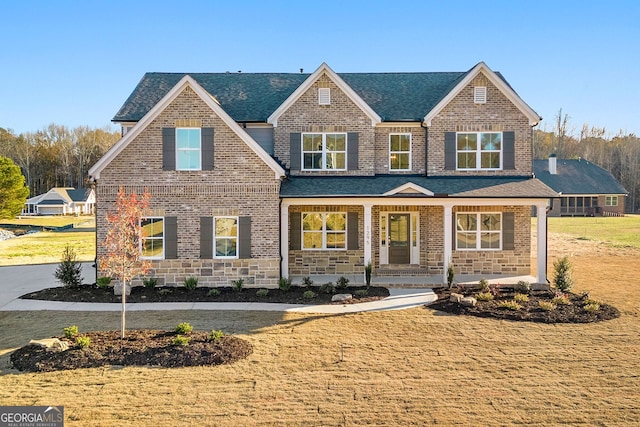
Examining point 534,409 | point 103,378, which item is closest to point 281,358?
point 103,378

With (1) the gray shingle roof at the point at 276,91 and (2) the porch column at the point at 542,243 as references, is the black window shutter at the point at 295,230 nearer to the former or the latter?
(1) the gray shingle roof at the point at 276,91

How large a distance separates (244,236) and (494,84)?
441 inches

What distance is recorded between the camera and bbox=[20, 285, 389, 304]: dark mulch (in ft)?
47.6

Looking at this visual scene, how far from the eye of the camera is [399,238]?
1873 cm

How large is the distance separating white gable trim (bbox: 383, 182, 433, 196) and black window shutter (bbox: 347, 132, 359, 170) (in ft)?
8.15

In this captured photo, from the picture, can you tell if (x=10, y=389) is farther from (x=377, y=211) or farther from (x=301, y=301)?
(x=377, y=211)

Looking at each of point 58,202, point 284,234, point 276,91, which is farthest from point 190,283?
point 58,202

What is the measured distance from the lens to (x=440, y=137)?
Answer: 18.2 m

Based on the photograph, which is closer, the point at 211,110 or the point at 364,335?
the point at 364,335

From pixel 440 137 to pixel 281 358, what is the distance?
12.1 meters

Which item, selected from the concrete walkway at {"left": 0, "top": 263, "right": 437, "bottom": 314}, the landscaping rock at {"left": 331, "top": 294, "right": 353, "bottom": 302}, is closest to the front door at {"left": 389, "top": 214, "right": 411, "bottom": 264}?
the concrete walkway at {"left": 0, "top": 263, "right": 437, "bottom": 314}

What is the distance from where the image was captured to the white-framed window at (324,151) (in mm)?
18172

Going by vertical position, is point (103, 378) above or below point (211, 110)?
below

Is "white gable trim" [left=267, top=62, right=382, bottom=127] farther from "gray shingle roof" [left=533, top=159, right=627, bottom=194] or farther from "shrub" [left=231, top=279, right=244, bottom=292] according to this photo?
"gray shingle roof" [left=533, top=159, right=627, bottom=194]
